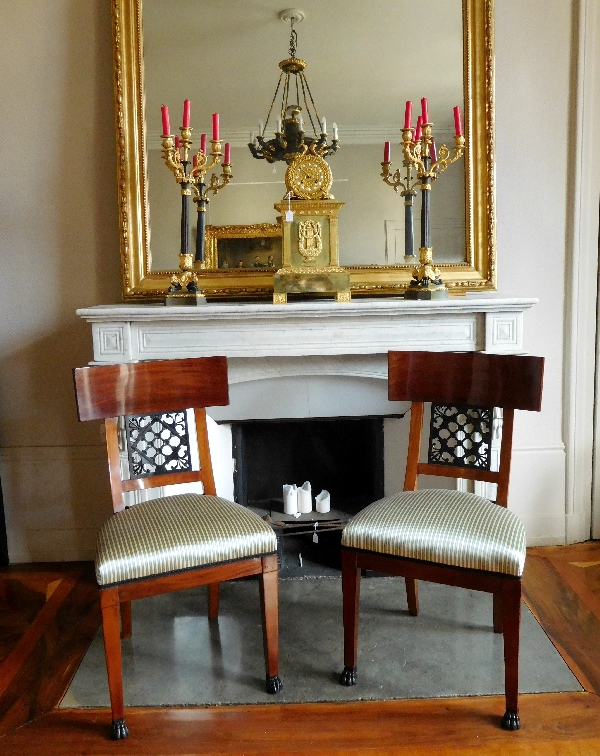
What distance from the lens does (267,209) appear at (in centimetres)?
229

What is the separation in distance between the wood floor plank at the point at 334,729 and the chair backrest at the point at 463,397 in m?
0.54

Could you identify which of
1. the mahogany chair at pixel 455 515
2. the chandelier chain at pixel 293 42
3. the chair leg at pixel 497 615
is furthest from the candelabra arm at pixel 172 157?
the chair leg at pixel 497 615

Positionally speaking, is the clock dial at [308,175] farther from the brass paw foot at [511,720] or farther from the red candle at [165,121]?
the brass paw foot at [511,720]

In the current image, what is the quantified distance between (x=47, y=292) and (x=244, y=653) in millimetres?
1521

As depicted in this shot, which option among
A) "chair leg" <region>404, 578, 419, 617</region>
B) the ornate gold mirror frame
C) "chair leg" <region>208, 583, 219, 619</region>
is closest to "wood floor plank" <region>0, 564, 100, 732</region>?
"chair leg" <region>208, 583, 219, 619</region>

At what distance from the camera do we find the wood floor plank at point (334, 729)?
142 centimetres

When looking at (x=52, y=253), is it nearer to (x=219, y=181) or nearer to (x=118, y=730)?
(x=219, y=181)

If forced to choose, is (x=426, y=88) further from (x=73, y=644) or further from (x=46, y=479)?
(x=73, y=644)

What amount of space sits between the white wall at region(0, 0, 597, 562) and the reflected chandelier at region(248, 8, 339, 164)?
0.60 metres

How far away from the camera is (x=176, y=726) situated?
1508 mm

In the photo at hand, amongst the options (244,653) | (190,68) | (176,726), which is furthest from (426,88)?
(176,726)

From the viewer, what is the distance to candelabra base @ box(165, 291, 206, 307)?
2.16 metres

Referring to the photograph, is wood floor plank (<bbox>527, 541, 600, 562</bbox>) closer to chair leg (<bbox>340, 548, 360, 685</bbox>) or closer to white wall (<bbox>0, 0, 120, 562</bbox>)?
chair leg (<bbox>340, 548, 360, 685</bbox>)

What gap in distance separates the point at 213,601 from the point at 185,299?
1.03 m
